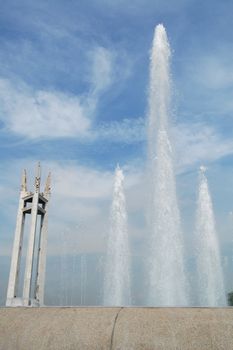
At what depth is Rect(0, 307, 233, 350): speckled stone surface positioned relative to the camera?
19.7 ft

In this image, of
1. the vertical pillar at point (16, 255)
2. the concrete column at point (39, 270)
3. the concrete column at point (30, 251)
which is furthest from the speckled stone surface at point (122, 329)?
the concrete column at point (39, 270)

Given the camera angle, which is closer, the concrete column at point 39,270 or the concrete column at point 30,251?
the concrete column at point 30,251

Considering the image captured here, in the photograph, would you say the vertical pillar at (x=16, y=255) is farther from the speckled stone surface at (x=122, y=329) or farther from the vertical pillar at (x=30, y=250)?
the speckled stone surface at (x=122, y=329)

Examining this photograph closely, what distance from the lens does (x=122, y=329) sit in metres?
6.42

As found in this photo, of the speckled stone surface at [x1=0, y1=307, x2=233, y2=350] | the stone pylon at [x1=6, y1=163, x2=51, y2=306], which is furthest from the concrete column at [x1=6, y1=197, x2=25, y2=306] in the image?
the speckled stone surface at [x1=0, y1=307, x2=233, y2=350]

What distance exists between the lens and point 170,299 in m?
19.1

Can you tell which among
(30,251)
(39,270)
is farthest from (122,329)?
(39,270)

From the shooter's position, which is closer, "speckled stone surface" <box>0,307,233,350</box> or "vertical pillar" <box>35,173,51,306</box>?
"speckled stone surface" <box>0,307,233,350</box>

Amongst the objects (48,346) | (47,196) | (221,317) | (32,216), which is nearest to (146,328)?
(221,317)

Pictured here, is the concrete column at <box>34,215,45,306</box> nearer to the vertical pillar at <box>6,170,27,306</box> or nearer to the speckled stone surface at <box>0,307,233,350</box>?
the vertical pillar at <box>6,170,27,306</box>

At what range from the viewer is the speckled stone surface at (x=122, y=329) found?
6008 millimetres

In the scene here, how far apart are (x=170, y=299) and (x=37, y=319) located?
1287 cm

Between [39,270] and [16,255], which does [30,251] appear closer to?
[16,255]

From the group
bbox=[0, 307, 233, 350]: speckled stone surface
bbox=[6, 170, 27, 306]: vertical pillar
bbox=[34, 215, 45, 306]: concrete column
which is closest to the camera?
bbox=[0, 307, 233, 350]: speckled stone surface
